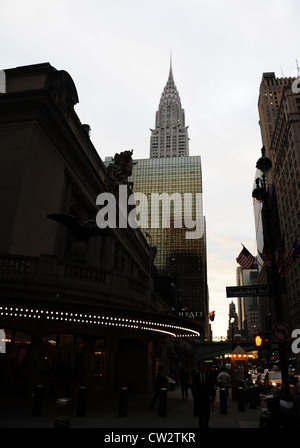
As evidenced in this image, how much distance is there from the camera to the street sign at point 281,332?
10398 millimetres

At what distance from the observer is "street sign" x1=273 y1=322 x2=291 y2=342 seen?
10398 mm

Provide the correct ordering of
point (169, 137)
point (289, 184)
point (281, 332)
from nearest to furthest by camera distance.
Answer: point (281, 332)
point (289, 184)
point (169, 137)

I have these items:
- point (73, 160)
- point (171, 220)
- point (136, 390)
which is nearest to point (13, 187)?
point (73, 160)

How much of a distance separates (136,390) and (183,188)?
355 ft

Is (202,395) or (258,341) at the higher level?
(258,341)

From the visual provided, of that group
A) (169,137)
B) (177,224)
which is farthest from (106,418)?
(169,137)

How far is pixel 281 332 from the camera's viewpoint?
10.5 m

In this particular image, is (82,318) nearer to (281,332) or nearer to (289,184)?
(281,332)

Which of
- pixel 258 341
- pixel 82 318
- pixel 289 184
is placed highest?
pixel 289 184

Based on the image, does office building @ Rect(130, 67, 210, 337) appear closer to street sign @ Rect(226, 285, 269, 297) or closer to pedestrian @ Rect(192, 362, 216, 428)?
street sign @ Rect(226, 285, 269, 297)

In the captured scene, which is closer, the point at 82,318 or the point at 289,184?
the point at 82,318

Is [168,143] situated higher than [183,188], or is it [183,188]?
[168,143]

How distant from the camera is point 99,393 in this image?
19.1 meters
